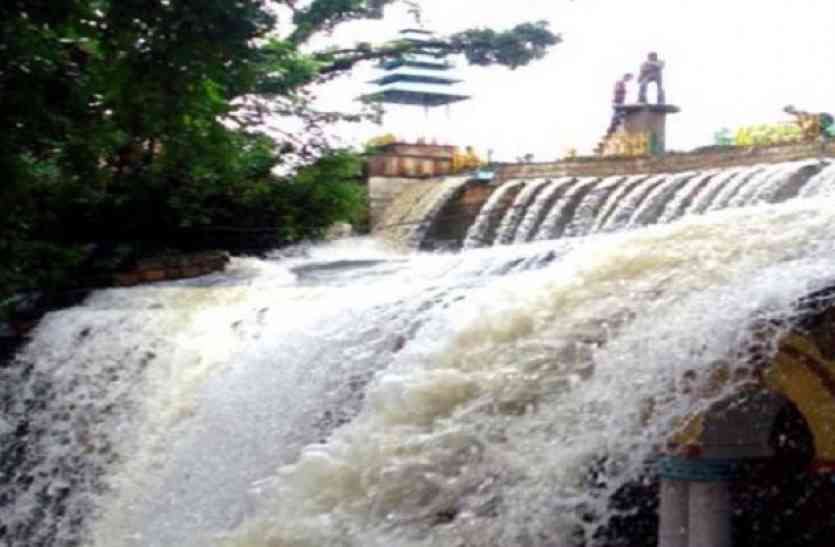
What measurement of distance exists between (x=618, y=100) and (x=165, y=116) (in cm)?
767

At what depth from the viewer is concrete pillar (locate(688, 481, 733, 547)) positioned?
3.76 metres

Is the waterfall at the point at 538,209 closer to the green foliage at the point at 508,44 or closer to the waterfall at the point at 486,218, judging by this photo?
the waterfall at the point at 486,218

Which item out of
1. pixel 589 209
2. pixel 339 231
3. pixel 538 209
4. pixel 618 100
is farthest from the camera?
pixel 618 100

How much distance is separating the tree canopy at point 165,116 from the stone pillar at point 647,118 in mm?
963

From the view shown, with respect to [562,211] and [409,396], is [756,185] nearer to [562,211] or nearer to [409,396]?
[562,211]

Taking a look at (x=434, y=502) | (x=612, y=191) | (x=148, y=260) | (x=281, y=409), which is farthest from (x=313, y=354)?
(x=612, y=191)

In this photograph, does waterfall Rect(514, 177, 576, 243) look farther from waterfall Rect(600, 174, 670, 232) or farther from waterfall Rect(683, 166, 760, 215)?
waterfall Rect(683, 166, 760, 215)

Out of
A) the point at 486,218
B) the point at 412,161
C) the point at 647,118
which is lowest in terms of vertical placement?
the point at 486,218

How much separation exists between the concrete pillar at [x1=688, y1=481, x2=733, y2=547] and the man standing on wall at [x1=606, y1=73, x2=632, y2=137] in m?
8.26

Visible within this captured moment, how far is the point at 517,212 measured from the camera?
10164 mm

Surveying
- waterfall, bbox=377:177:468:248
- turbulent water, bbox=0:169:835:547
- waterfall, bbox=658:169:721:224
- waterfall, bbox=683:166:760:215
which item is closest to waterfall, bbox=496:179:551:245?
waterfall, bbox=377:177:468:248

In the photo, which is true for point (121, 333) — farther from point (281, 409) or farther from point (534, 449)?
point (534, 449)

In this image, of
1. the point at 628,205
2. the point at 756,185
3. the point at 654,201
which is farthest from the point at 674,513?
the point at 628,205

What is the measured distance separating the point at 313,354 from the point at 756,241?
2.03 meters
